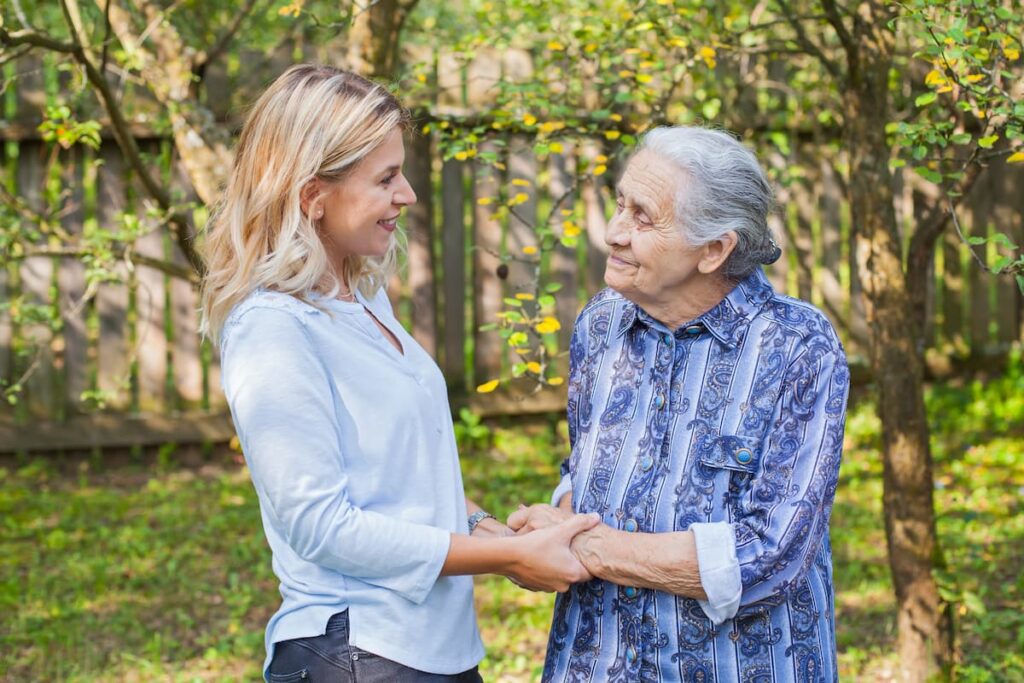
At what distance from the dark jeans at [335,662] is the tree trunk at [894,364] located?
2090 millimetres

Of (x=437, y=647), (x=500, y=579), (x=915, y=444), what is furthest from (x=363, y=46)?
(x=437, y=647)

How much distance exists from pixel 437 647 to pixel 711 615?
19.5 inches

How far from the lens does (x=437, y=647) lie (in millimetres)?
2025

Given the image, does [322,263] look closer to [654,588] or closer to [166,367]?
[654,588]

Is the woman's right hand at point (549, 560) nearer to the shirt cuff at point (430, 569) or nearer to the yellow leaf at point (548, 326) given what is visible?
the shirt cuff at point (430, 569)

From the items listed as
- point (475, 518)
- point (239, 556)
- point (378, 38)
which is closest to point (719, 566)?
point (475, 518)

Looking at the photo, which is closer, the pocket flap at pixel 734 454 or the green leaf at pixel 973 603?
the pocket flap at pixel 734 454

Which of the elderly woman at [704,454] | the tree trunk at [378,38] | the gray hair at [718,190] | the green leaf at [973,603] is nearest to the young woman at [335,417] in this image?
the elderly woman at [704,454]

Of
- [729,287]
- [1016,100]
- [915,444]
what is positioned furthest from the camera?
[915,444]

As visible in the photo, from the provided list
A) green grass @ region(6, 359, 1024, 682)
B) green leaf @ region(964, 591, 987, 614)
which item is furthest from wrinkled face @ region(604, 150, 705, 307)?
green leaf @ region(964, 591, 987, 614)

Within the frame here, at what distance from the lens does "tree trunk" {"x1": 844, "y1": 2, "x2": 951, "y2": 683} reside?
342 centimetres

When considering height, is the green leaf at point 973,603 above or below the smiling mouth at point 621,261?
below

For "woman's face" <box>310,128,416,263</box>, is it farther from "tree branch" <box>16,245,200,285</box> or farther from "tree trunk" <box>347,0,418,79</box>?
"tree trunk" <box>347,0,418,79</box>

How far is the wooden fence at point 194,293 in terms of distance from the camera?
19.1ft
